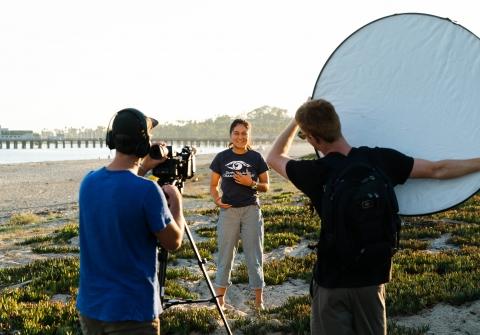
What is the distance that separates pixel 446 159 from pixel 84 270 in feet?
7.77

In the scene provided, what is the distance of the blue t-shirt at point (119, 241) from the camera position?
290 centimetres

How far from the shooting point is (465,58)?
352cm

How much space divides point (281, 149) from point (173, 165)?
0.77 metres

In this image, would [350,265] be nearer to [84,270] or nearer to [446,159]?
[446,159]

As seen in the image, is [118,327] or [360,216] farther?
[360,216]

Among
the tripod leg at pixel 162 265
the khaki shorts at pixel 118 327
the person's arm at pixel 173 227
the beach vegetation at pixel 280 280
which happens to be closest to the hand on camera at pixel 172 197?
the person's arm at pixel 173 227

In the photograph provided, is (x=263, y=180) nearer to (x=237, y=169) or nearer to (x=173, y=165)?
(x=237, y=169)

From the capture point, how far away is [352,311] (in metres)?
3.32

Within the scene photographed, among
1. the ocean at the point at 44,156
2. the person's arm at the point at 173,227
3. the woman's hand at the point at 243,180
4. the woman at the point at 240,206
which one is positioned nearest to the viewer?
the person's arm at the point at 173,227

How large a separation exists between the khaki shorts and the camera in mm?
1050

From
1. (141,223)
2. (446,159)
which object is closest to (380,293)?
(446,159)

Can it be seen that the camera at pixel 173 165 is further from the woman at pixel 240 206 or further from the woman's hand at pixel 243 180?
the woman at pixel 240 206

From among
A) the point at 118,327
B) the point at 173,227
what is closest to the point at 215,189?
the point at 173,227

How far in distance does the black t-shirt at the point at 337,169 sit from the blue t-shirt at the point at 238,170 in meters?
3.27
